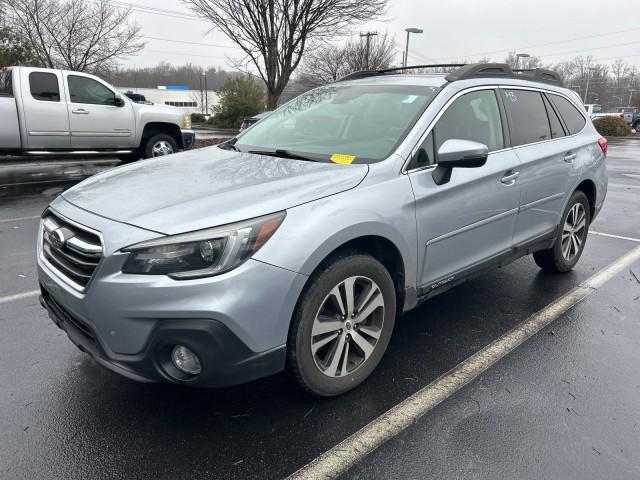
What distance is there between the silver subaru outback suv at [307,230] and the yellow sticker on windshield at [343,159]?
0.06ft

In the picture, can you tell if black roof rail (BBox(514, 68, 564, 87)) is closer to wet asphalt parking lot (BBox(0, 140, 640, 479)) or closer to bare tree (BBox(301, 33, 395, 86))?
wet asphalt parking lot (BBox(0, 140, 640, 479))

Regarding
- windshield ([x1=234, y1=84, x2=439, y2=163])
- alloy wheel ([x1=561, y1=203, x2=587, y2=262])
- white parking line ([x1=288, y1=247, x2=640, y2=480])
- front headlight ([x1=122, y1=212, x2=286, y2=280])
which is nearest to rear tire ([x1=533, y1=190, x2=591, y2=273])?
alloy wheel ([x1=561, y1=203, x2=587, y2=262])

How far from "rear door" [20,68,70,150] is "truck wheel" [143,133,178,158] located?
1656 millimetres

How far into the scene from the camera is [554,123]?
14.2 ft

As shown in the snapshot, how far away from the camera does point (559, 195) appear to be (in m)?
4.24

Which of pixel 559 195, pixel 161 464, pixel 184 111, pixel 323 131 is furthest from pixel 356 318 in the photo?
pixel 184 111

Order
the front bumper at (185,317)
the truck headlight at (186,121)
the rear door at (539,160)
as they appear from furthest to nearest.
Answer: the truck headlight at (186,121) → the rear door at (539,160) → the front bumper at (185,317)

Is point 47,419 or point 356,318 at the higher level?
point 356,318

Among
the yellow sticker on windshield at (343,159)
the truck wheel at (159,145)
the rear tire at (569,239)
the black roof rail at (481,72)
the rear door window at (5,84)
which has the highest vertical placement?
the rear door window at (5,84)

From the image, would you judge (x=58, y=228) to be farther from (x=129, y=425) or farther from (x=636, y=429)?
(x=636, y=429)

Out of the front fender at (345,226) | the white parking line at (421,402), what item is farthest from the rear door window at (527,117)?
the front fender at (345,226)

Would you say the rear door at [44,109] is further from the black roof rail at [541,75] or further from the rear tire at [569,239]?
the rear tire at [569,239]

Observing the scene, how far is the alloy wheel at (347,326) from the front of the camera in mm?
2559

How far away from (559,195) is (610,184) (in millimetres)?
8043
